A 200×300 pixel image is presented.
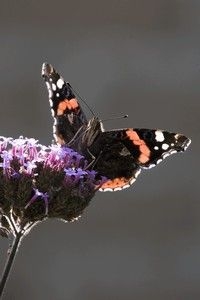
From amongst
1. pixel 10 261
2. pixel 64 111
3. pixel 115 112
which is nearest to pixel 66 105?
pixel 64 111

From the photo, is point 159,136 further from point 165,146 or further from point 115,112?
point 115,112

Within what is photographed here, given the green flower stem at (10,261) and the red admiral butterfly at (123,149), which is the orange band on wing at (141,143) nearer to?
the red admiral butterfly at (123,149)

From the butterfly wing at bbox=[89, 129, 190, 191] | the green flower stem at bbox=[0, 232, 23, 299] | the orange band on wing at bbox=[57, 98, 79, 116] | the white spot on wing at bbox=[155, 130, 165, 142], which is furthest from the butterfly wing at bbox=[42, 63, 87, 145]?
the green flower stem at bbox=[0, 232, 23, 299]

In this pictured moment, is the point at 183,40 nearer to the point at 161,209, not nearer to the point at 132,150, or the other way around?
the point at 161,209

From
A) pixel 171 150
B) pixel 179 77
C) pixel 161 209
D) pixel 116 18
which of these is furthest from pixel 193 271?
pixel 171 150

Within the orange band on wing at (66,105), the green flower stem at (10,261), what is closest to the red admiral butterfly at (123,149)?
the orange band on wing at (66,105)

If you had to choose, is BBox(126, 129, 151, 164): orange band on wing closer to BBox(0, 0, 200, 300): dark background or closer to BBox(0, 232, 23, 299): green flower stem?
BBox(0, 232, 23, 299): green flower stem
